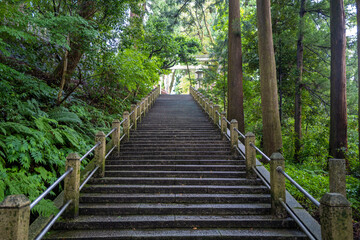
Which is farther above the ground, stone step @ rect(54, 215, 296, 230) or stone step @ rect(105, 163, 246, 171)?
stone step @ rect(105, 163, 246, 171)

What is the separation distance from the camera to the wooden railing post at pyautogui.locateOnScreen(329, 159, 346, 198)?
3.05 meters

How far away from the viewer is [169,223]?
13.9 feet

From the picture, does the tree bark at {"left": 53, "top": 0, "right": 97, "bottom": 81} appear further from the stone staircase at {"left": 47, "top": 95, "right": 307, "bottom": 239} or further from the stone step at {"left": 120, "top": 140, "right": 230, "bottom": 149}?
the stone staircase at {"left": 47, "top": 95, "right": 307, "bottom": 239}

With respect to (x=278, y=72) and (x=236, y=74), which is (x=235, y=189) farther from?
(x=278, y=72)

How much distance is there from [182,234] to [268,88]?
6349 millimetres

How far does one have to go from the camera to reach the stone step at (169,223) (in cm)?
413

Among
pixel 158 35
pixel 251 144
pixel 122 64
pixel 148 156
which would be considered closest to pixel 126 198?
pixel 148 156

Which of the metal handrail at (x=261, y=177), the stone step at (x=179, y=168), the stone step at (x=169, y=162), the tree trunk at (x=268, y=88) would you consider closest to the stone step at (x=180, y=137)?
the tree trunk at (x=268, y=88)

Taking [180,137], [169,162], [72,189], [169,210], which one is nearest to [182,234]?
[169,210]

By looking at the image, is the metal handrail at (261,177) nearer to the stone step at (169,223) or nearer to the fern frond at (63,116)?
the stone step at (169,223)

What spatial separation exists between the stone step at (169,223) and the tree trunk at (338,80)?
5671 mm

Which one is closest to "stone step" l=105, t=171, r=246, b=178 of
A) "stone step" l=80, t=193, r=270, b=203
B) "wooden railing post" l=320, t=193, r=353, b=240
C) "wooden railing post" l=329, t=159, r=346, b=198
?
"stone step" l=80, t=193, r=270, b=203

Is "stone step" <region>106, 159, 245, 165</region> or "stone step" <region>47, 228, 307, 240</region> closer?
"stone step" <region>47, 228, 307, 240</region>

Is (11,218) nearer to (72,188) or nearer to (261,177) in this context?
(72,188)
